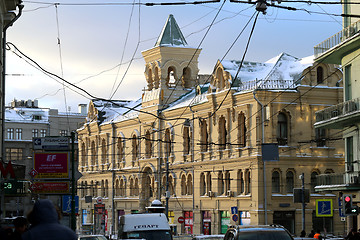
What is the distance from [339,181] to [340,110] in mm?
3756

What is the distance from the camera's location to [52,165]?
33.7 m

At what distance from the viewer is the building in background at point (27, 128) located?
10375 cm

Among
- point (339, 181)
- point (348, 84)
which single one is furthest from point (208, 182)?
point (348, 84)

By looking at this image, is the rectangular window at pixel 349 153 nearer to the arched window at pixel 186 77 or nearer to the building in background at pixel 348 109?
the building in background at pixel 348 109

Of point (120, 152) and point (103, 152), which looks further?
point (103, 152)

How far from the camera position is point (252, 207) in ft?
183

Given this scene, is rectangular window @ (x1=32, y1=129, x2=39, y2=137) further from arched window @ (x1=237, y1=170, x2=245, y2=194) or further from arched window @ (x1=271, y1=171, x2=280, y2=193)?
arched window @ (x1=271, y1=171, x2=280, y2=193)

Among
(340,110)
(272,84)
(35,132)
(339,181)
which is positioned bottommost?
(339,181)

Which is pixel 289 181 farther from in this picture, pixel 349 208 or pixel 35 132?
pixel 35 132

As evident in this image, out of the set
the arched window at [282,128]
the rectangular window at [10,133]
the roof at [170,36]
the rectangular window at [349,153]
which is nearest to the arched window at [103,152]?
the roof at [170,36]

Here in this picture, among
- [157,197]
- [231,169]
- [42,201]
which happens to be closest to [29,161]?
[157,197]

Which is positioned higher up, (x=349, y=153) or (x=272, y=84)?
(x=272, y=84)

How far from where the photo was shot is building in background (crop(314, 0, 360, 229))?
39.4 m

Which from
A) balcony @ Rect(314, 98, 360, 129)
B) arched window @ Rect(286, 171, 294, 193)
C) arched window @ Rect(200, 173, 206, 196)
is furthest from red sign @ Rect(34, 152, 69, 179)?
arched window @ Rect(200, 173, 206, 196)
